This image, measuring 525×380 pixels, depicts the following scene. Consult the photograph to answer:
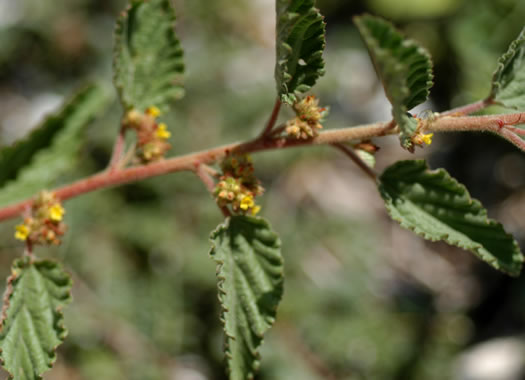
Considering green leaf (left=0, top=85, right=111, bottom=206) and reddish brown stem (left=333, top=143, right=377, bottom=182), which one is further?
green leaf (left=0, top=85, right=111, bottom=206)

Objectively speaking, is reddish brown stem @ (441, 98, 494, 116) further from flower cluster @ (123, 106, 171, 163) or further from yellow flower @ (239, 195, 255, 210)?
flower cluster @ (123, 106, 171, 163)

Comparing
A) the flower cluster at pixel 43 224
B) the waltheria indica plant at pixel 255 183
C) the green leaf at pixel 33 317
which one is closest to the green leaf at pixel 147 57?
the waltheria indica plant at pixel 255 183

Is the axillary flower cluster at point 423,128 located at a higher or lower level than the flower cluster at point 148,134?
higher

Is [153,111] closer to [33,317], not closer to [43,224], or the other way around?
[43,224]

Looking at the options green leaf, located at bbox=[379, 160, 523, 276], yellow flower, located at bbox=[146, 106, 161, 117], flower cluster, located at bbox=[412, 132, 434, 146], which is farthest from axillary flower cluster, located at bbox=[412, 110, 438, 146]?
yellow flower, located at bbox=[146, 106, 161, 117]

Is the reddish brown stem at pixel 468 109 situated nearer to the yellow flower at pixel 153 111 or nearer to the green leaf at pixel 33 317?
the yellow flower at pixel 153 111

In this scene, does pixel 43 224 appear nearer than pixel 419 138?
No

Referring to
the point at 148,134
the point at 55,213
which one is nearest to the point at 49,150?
the point at 55,213
